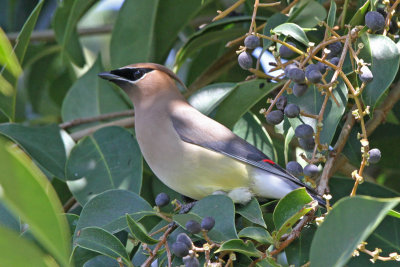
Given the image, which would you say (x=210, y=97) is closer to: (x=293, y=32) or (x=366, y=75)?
(x=293, y=32)

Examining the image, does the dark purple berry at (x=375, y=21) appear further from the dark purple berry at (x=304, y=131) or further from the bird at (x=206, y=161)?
the bird at (x=206, y=161)

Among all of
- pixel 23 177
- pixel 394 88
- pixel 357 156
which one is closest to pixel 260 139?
pixel 357 156

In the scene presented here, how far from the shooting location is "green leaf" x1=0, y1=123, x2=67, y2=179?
9.73 feet

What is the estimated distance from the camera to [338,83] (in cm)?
235

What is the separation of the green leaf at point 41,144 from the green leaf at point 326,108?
1.15 m

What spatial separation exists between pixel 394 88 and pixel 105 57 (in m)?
3.09

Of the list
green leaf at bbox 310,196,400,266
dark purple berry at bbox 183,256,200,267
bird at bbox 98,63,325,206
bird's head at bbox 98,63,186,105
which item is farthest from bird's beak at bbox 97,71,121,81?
green leaf at bbox 310,196,400,266

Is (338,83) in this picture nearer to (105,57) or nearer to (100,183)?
(100,183)

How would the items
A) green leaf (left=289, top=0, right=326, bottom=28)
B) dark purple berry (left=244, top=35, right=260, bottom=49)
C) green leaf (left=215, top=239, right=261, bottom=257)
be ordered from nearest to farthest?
green leaf (left=215, top=239, right=261, bottom=257) → dark purple berry (left=244, top=35, right=260, bottom=49) → green leaf (left=289, top=0, right=326, bottom=28)

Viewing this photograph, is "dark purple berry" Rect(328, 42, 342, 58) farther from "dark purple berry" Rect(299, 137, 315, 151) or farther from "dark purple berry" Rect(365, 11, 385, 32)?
"dark purple berry" Rect(299, 137, 315, 151)

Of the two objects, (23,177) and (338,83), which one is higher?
(23,177)

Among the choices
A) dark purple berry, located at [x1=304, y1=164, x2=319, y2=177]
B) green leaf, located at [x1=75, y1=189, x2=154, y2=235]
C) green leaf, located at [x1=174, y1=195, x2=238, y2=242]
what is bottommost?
green leaf, located at [x1=75, y1=189, x2=154, y2=235]

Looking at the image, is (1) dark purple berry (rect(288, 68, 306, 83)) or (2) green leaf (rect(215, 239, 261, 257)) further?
(1) dark purple berry (rect(288, 68, 306, 83))

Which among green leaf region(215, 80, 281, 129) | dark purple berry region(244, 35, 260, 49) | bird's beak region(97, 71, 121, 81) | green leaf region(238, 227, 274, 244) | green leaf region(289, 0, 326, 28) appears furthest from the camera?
bird's beak region(97, 71, 121, 81)
